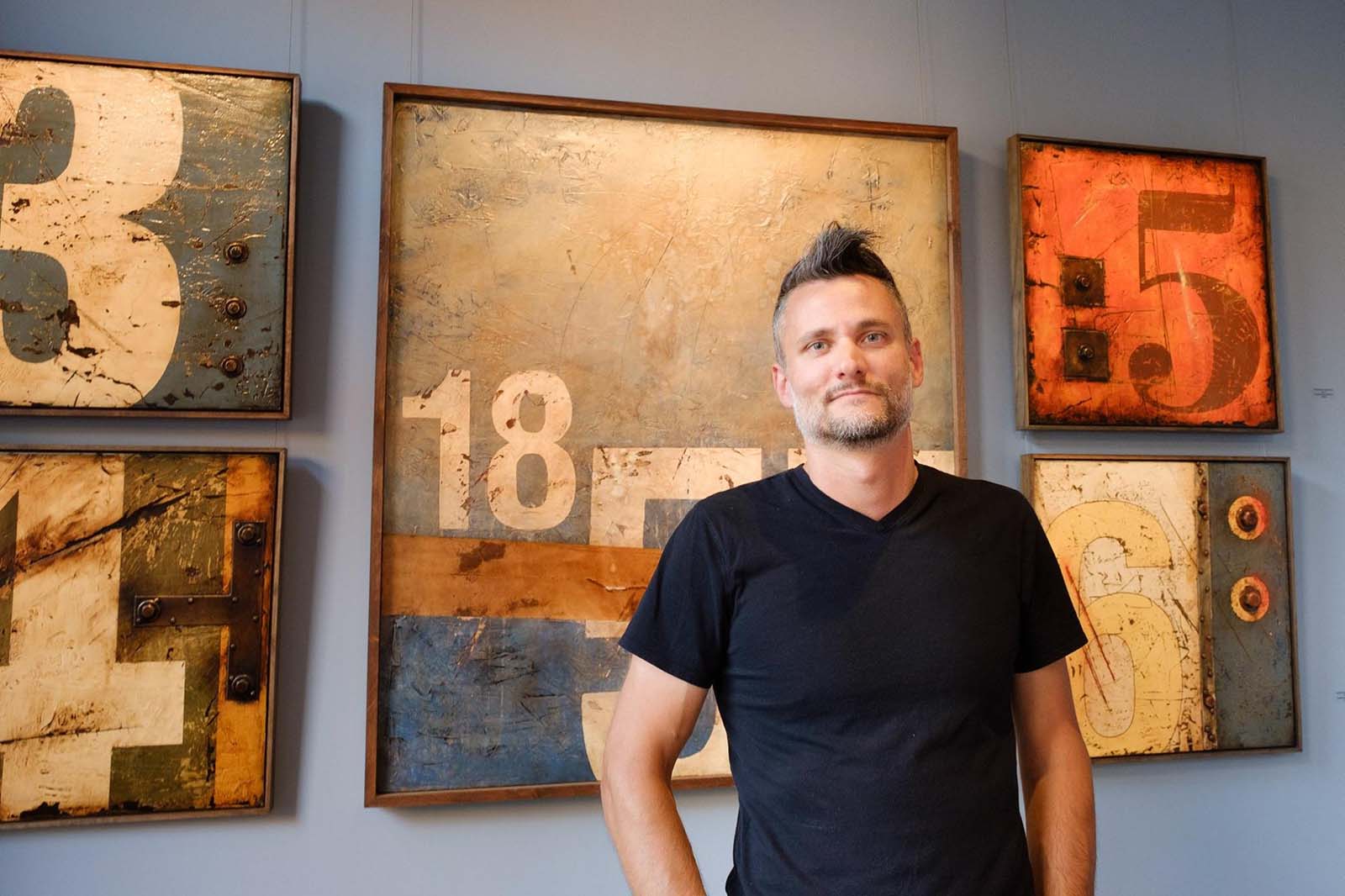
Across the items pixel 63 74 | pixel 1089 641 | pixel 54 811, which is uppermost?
pixel 63 74

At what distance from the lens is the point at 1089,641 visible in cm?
190

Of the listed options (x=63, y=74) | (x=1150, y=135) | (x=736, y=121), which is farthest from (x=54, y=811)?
(x=1150, y=135)

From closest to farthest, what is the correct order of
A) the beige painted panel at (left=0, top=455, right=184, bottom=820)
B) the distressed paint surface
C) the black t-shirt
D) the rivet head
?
the black t-shirt, the beige painted panel at (left=0, top=455, right=184, bottom=820), the rivet head, the distressed paint surface

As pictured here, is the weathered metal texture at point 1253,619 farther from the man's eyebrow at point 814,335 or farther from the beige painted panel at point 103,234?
the beige painted panel at point 103,234

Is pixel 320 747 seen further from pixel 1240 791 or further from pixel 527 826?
pixel 1240 791

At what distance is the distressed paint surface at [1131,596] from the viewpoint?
1.91 metres

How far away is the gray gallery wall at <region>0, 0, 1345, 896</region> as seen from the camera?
1.64m

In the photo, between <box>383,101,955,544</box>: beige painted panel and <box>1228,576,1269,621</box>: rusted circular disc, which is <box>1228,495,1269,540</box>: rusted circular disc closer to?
<box>1228,576,1269,621</box>: rusted circular disc

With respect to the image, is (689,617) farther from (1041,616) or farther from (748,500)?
(1041,616)

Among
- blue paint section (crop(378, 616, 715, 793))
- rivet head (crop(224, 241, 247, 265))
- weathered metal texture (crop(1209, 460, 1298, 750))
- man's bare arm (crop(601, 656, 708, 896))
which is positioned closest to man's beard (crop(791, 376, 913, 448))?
man's bare arm (crop(601, 656, 708, 896))

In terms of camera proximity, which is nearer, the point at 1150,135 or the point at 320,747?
the point at 320,747

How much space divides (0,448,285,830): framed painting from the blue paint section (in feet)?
0.75

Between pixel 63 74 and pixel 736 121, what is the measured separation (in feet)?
4.12

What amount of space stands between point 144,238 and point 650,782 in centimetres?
132
